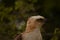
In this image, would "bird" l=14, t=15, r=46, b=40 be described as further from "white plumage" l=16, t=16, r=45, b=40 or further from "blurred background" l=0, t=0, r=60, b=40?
"blurred background" l=0, t=0, r=60, b=40

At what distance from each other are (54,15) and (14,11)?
114cm

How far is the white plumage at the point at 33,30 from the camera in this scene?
3773mm

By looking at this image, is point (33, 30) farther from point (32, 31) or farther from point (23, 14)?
point (23, 14)

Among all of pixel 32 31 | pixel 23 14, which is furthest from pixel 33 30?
pixel 23 14

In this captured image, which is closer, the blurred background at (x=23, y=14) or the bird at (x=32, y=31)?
the bird at (x=32, y=31)

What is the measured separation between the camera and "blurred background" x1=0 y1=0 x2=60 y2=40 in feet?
20.6

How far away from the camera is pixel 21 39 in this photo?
3.87 metres

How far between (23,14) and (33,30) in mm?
2975

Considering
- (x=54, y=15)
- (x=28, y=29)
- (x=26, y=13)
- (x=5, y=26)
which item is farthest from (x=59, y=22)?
(x=28, y=29)

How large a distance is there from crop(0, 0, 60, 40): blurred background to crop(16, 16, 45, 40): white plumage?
5.92 feet

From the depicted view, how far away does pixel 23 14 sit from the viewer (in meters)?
6.87

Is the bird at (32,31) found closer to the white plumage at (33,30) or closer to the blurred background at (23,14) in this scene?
the white plumage at (33,30)

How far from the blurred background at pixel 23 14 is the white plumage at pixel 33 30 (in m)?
1.80

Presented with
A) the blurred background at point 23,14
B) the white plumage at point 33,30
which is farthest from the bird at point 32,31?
the blurred background at point 23,14
